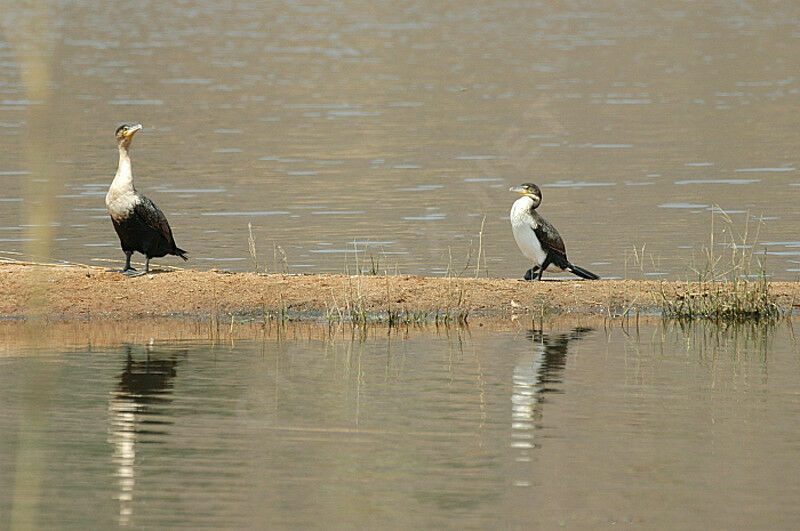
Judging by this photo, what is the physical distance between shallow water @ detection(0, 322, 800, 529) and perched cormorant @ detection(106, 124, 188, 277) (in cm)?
125

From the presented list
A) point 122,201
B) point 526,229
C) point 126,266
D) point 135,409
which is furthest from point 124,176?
point 135,409

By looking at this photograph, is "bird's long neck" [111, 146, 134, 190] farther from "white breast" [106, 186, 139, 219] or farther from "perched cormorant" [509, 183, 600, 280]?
"perched cormorant" [509, 183, 600, 280]

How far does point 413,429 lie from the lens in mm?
9617

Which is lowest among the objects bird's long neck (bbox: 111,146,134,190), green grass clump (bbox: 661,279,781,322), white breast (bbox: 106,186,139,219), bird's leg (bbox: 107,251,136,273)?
green grass clump (bbox: 661,279,781,322)

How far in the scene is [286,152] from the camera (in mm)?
32469

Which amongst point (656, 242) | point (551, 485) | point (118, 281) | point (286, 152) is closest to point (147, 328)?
point (118, 281)

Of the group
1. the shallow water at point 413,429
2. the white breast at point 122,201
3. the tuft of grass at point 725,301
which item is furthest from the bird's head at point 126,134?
the tuft of grass at point 725,301

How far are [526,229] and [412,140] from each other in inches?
755

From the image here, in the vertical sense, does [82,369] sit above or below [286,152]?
below

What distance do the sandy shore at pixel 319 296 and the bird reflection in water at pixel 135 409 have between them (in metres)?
1.77

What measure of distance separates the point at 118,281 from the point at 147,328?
42.8 inches

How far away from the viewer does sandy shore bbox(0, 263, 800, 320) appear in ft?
47.9

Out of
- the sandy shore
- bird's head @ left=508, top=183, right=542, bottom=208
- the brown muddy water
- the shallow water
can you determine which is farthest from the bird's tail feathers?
the shallow water

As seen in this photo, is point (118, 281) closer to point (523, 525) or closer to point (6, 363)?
point (6, 363)
